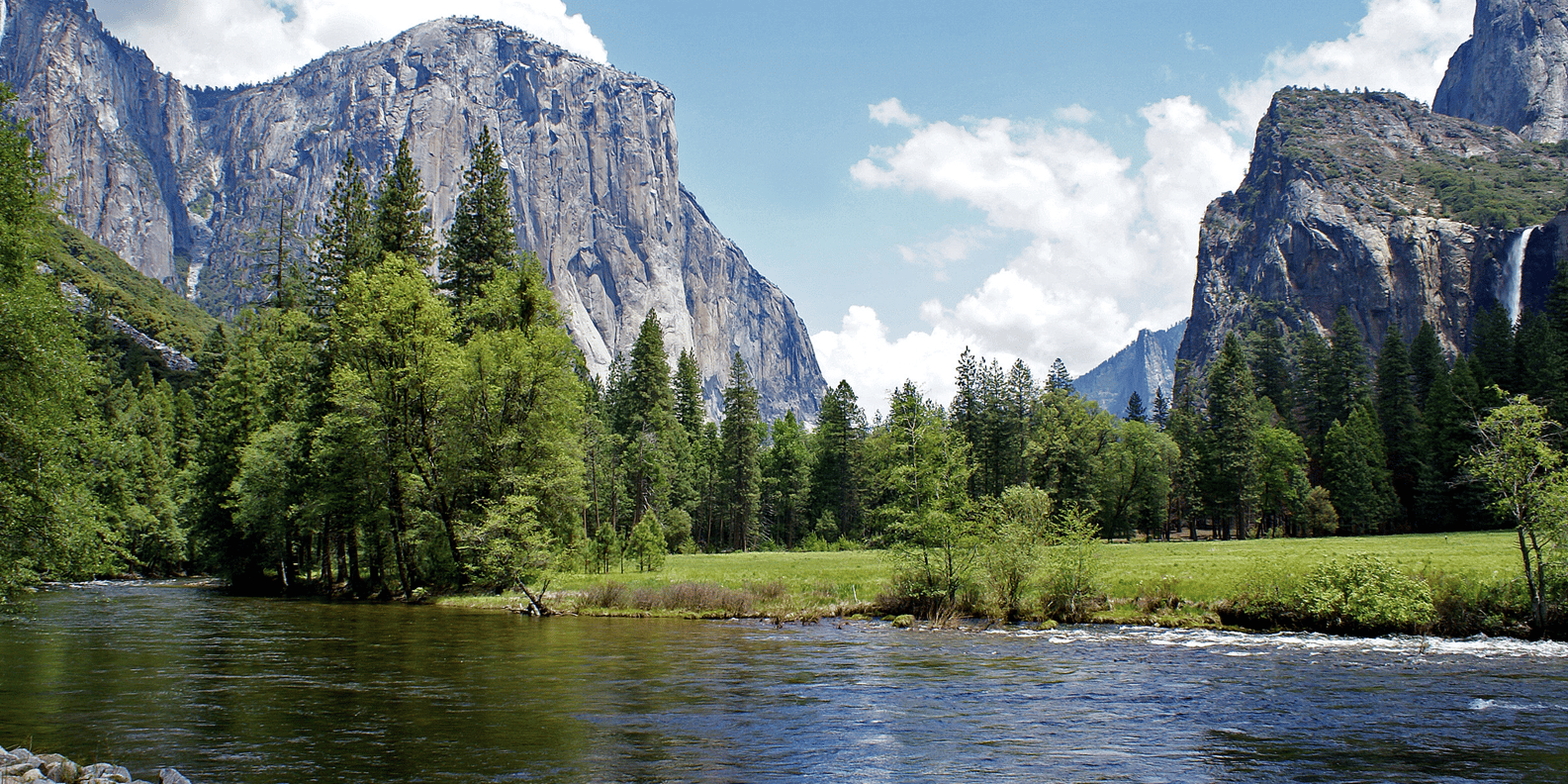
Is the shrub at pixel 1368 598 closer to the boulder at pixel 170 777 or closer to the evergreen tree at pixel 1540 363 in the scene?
the boulder at pixel 170 777

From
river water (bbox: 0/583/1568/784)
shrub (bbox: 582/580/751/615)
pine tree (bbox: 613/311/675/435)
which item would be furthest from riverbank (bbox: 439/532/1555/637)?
pine tree (bbox: 613/311/675/435)

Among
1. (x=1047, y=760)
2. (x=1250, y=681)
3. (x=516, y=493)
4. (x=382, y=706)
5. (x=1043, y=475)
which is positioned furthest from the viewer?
(x=1043, y=475)

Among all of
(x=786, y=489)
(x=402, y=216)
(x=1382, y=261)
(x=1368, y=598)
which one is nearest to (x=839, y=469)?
(x=786, y=489)

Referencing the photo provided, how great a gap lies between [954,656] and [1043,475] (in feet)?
158

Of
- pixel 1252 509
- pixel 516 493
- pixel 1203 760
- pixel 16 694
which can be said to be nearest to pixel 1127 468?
pixel 1252 509

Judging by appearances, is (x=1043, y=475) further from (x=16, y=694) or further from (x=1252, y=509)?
(x=16, y=694)

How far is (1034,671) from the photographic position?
1852 cm

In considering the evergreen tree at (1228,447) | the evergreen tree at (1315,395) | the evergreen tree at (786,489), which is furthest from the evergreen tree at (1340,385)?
the evergreen tree at (786,489)

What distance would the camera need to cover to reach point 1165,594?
27.4 meters

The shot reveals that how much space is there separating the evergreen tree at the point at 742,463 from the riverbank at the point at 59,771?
223 feet

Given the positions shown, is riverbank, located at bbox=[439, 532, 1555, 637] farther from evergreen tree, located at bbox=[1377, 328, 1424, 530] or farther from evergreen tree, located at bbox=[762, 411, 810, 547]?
evergreen tree, located at bbox=[762, 411, 810, 547]

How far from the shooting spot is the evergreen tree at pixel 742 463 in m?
77.5

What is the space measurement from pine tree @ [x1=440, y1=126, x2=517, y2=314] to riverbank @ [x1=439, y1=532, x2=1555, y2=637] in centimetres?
1940

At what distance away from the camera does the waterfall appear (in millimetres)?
146250
